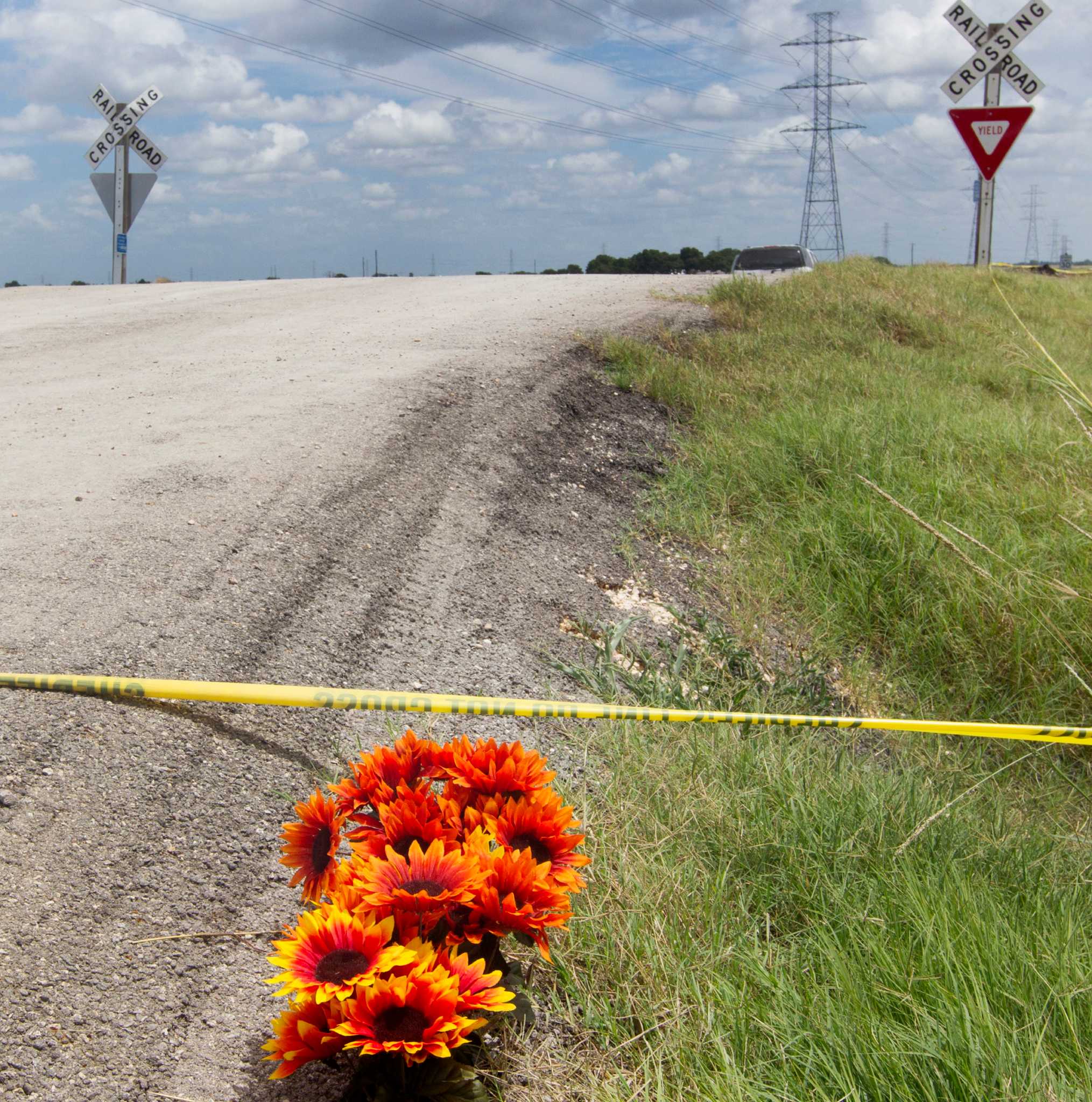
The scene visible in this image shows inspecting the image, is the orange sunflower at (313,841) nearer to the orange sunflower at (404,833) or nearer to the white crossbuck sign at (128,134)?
the orange sunflower at (404,833)

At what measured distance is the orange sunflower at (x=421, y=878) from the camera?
75.0 inches

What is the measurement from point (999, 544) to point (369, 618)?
118 inches

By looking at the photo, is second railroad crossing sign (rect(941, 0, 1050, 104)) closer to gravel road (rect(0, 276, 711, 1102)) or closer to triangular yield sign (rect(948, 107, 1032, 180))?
triangular yield sign (rect(948, 107, 1032, 180))

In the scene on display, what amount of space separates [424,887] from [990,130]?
10.9 meters

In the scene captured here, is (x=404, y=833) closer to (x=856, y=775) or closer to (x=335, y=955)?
(x=335, y=955)

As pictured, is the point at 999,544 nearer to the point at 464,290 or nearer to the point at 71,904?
the point at 71,904

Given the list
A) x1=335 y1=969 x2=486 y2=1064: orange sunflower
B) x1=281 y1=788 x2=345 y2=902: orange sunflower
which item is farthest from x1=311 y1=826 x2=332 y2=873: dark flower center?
x1=335 y1=969 x2=486 y2=1064: orange sunflower

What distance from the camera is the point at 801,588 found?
5.13m

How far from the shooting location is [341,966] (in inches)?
70.1

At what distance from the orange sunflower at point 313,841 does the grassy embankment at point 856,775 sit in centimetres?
60

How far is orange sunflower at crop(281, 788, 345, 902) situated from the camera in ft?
6.99

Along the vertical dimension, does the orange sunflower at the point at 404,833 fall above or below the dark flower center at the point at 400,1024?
above

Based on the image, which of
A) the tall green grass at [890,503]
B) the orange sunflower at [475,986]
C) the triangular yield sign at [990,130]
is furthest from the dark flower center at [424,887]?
the triangular yield sign at [990,130]

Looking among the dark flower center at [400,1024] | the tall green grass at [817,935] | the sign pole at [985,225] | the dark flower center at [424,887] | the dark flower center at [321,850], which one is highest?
the sign pole at [985,225]
